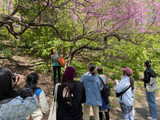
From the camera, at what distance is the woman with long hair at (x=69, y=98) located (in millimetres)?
2078

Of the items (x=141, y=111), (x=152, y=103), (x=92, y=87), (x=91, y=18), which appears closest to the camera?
(x=92, y=87)

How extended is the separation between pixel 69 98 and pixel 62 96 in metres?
0.13

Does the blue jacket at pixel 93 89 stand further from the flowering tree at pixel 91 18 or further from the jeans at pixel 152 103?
the flowering tree at pixel 91 18

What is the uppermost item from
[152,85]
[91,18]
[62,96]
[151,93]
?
[91,18]

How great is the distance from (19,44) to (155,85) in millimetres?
8742

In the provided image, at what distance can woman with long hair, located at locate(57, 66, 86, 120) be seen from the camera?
208 cm

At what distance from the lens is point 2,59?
7.69m

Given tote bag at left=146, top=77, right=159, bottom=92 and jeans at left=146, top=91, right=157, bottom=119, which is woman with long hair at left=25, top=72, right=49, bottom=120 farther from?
jeans at left=146, top=91, right=157, bottom=119

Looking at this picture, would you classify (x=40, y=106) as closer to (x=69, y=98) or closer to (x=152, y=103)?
(x=69, y=98)

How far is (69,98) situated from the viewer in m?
2.06

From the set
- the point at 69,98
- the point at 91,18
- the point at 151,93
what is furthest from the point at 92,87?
the point at 91,18

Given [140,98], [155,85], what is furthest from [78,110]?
[140,98]

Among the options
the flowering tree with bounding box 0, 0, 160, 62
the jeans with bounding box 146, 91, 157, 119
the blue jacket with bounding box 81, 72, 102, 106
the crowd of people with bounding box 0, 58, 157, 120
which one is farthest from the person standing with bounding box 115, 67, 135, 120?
the flowering tree with bounding box 0, 0, 160, 62

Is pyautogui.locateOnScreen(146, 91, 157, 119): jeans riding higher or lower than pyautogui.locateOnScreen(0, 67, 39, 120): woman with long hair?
lower
